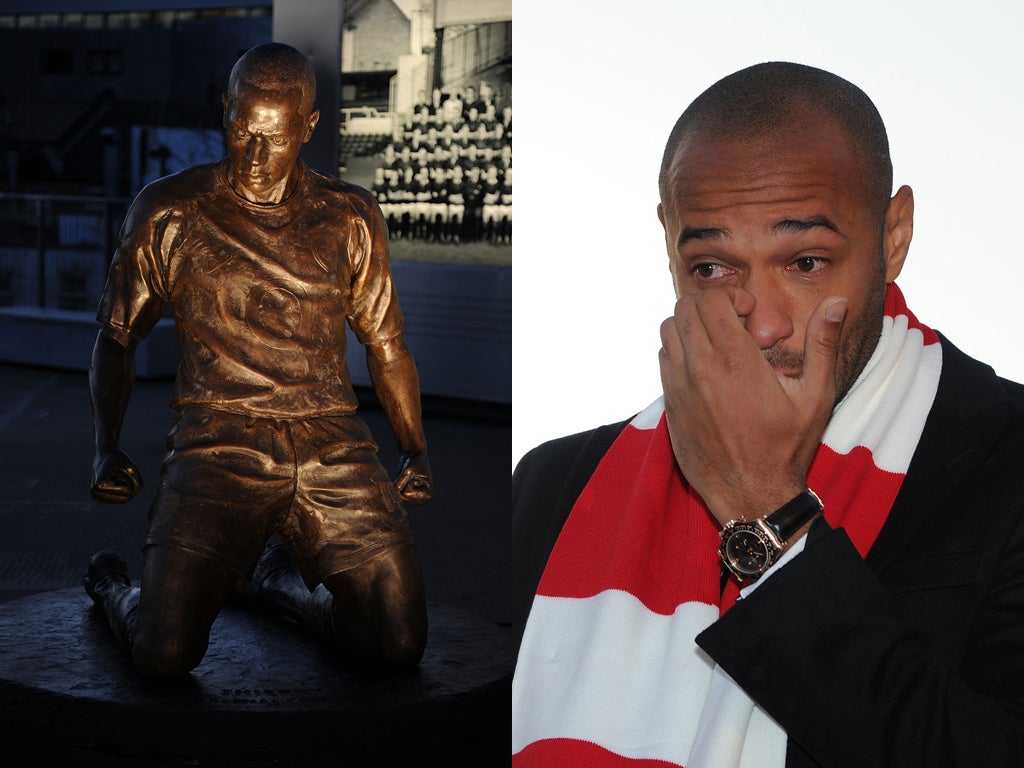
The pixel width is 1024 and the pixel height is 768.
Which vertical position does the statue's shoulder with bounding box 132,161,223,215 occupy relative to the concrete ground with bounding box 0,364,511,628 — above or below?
above

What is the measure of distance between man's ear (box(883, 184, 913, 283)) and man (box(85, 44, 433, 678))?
5.01ft

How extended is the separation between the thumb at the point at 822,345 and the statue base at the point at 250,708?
1.58 m

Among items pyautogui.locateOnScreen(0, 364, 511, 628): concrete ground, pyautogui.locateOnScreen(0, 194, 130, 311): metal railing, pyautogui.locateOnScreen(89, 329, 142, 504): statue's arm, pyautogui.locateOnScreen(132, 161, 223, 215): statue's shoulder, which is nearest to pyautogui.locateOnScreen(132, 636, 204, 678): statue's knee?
pyautogui.locateOnScreen(89, 329, 142, 504): statue's arm

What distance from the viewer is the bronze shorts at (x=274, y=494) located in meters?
2.86

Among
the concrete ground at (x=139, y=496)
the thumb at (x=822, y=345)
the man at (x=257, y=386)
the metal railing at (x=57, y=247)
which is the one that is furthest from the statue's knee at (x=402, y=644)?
the metal railing at (x=57, y=247)

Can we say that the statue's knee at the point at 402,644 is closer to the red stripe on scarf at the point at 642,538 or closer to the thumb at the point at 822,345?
the red stripe on scarf at the point at 642,538

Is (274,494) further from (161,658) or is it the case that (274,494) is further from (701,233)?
(701,233)

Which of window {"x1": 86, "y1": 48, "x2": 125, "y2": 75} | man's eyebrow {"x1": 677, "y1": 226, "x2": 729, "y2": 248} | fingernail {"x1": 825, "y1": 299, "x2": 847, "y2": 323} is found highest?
window {"x1": 86, "y1": 48, "x2": 125, "y2": 75}

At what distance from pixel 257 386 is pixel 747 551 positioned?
1.75 meters

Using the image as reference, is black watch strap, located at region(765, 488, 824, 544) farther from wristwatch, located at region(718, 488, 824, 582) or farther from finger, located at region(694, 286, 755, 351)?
finger, located at region(694, 286, 755, 351)

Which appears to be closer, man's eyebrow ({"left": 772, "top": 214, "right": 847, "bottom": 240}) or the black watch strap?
the black watch strap

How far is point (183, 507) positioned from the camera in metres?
2.85

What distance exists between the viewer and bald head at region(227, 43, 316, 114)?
2799 mm

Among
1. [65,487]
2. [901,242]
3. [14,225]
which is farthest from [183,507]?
[14,225]
